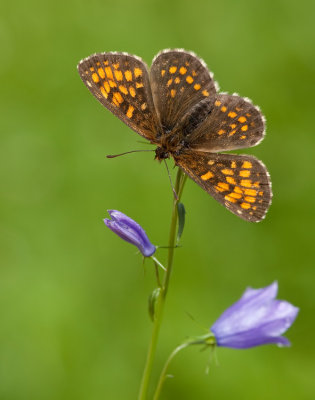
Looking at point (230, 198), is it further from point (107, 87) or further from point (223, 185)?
point (107, 87)

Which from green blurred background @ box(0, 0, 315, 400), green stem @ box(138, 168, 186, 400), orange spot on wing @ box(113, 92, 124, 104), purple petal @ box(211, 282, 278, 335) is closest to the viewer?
green stem @ box(138, 168, 186, 400)

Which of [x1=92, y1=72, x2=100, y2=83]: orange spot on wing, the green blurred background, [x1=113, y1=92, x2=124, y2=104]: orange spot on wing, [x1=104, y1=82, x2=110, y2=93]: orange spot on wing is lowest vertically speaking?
the green blurred background

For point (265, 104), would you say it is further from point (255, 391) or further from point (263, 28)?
point (255, 391)

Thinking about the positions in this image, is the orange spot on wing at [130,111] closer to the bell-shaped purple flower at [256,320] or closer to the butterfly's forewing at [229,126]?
the butterfly's forewing at [229,126]

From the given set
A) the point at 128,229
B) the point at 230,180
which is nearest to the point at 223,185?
the point at 230,180

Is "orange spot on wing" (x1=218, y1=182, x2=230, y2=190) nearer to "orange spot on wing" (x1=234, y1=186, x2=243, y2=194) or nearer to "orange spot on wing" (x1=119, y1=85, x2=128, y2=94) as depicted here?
"orange spot on wing" (x1=234, y1=186, x2=243, y2=194)

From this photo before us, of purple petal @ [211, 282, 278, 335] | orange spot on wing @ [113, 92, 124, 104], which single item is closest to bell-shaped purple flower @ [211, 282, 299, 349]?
purple petal @ [211, 282, 278, 335]

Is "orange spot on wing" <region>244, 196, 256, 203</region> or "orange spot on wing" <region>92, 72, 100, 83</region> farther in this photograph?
"orange spot on wing" <region>92, 72, 100, 83</region>

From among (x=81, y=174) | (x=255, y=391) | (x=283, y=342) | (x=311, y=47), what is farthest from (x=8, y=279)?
(x=311, y=47)
